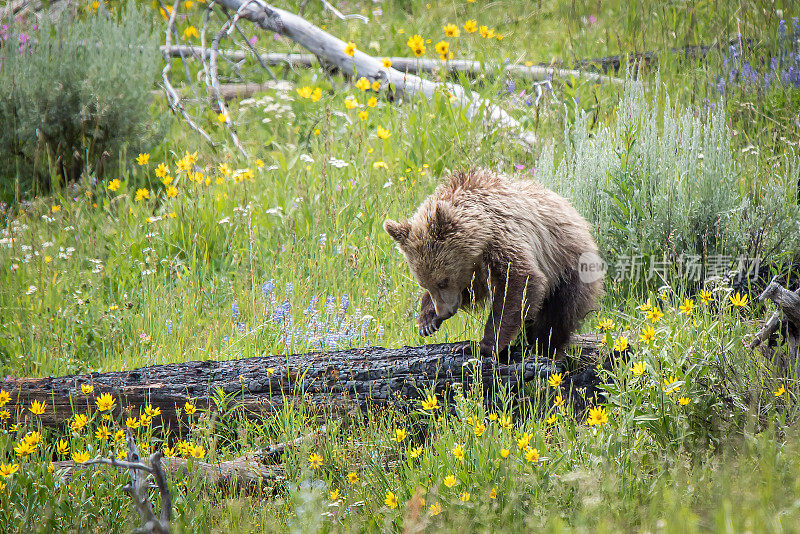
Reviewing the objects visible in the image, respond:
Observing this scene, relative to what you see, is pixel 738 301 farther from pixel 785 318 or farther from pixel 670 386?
pixel 670 386

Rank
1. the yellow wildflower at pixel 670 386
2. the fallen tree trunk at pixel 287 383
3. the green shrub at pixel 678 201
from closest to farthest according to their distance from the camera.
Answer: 1. the yellow wildflower at pixel 670 386
2. the fallen tree trunk at pixel 287 383
3. the green shrub at pixel 678 201

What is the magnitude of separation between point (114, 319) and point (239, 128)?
3815mm

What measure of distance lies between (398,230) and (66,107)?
4703 millimetres

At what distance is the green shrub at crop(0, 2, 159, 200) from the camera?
273 inches

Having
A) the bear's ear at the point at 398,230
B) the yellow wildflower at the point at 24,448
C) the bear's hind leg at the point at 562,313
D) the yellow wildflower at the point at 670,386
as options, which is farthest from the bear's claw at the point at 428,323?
the yellow wildflower at the point at 24,448

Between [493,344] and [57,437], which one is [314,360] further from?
[57,437]

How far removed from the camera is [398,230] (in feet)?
13.6

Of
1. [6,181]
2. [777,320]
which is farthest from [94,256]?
[777,320]

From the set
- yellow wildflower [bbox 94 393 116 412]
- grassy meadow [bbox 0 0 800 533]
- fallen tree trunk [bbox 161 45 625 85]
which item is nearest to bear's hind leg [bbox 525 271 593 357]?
grassy meadow [bbox 0 0 800 533]

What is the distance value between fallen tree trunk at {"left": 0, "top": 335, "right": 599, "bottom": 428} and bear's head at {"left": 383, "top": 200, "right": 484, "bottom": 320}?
0.41 m

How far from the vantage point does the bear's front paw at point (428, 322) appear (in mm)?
4251

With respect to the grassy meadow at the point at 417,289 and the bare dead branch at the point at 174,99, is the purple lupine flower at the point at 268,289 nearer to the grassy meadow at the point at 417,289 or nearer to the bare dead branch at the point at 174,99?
the grassy meadow at the point at 417,289

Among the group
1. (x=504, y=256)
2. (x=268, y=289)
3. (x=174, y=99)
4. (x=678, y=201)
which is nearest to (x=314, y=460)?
(x=504, y=256)

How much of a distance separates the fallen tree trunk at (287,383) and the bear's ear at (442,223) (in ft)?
2.15
